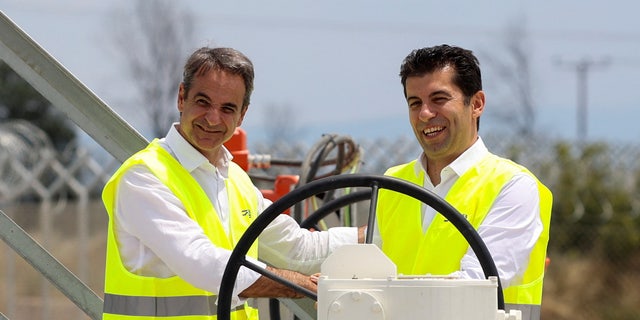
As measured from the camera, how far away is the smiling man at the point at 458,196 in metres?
3.75

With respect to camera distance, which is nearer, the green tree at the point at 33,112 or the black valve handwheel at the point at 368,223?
the black valve handwheel at the point at 368,223

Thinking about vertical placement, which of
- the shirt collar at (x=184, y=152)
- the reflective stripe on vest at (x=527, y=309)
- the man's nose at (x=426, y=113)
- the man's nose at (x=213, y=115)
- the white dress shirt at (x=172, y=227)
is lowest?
the reflective stripe on vest at (x=527, y=309)

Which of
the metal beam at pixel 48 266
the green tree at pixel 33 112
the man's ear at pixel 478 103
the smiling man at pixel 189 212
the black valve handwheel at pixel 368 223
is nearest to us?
the black valve handwheel at pixel 368 223

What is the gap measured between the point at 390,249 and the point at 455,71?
560 mm

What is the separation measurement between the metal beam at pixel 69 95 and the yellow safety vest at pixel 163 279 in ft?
0.65

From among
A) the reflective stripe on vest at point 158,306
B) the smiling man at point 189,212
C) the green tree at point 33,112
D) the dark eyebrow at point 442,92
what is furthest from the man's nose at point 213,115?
the green tree at point 33,112

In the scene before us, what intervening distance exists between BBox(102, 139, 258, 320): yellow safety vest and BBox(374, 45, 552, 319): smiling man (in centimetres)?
54

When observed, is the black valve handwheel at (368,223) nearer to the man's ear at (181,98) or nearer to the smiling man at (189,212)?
the smiling man at (189,212)

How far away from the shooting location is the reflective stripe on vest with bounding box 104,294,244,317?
388cm

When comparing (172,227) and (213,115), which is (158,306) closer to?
(172,227)

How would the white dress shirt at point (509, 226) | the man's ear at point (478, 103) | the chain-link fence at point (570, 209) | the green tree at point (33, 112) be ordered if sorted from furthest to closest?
the green tree at point (33, 112) → the chain-link fence at point (570, 209) → the man's ear at point (478, 103) → the white dress shirt at point (509, 226)

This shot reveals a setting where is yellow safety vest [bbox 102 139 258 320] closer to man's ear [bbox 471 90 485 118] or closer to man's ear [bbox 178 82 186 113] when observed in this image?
man's ear [bbox 178 82 186 113]

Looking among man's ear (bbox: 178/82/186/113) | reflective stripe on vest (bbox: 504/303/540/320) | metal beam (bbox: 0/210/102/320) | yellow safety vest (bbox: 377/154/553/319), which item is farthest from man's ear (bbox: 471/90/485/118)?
metal beam (bbox: 0/210/102/320)

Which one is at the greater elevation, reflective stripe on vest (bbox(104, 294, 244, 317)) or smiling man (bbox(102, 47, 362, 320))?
smiling man (bbox(102, 47, 362, 320))
